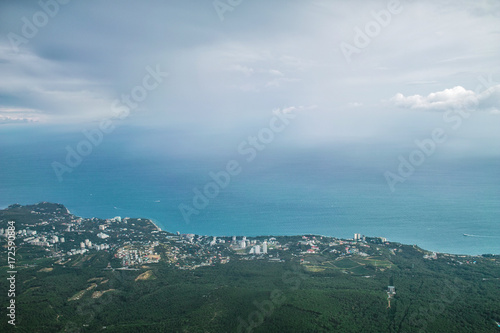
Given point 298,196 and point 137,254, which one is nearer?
point 137,254

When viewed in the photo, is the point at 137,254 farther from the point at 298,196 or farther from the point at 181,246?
the point at 298,196

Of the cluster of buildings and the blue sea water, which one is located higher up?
the blue sea water

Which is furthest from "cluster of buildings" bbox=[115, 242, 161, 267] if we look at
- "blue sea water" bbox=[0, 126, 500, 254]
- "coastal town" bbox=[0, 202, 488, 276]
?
"blue sea water" bbox=[0, 126, 500, 254]

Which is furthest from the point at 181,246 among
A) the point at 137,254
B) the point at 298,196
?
the point at 298,196

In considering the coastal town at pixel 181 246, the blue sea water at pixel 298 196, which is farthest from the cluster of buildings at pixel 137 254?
the blue sea water at pixel 298 196

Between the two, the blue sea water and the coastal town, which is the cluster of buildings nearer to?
the coastal town

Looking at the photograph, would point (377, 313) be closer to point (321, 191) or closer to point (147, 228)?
point (147, 228)

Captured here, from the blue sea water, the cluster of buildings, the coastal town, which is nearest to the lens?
the cluster of buildings

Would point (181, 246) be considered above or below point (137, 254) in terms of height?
above

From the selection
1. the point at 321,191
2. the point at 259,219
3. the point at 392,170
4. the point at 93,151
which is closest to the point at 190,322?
the point at 259,219
